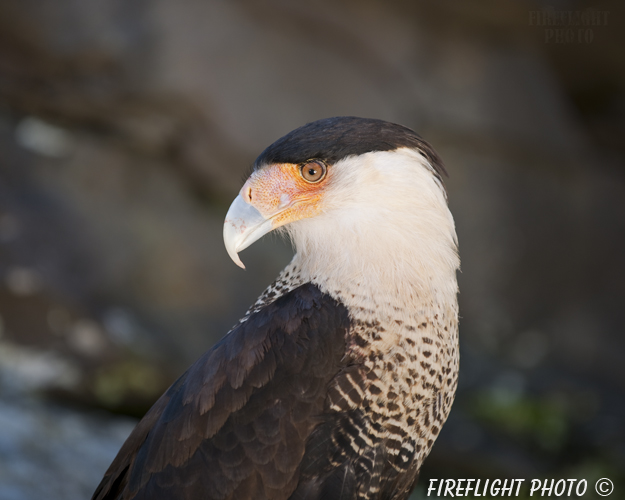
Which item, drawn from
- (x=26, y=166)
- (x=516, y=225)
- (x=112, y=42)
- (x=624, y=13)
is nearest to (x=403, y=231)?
(x=112, y=42)

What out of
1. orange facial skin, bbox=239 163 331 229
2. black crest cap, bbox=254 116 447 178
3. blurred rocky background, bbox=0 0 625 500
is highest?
blurred rocky background, bbox=0 0 625 500

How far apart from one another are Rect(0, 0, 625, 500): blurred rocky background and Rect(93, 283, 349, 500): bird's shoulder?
1705 millimetres

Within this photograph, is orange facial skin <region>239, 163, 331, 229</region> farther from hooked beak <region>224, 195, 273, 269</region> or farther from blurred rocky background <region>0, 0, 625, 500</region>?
blurred rocky background <region>0, 0, 625, 500</region>

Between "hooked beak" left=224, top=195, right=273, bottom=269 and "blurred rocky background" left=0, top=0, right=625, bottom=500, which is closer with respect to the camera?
"hooked beak" left=224, top=195, right=273, bottom=269

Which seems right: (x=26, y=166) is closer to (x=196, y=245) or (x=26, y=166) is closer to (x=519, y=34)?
(x=196, y=245)

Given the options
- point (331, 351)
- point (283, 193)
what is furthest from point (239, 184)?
point (331, 351)

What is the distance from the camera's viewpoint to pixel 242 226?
6.44ft

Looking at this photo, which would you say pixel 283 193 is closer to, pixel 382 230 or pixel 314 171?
pixel 314 171

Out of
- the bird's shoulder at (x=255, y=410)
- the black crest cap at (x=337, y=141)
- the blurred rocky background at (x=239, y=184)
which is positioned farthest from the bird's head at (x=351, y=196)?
the blurred rocky background at (x=239, y=184)

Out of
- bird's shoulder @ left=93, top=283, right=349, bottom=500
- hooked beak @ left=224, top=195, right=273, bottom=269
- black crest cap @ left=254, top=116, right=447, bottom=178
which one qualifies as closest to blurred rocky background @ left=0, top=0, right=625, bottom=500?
bird's shoulder @ left=93, top=283, right=349, bottom=500

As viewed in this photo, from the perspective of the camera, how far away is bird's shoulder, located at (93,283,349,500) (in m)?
1.88

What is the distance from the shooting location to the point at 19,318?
4105 mm

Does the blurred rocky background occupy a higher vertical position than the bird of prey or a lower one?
higher

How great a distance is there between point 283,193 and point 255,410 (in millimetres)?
672
